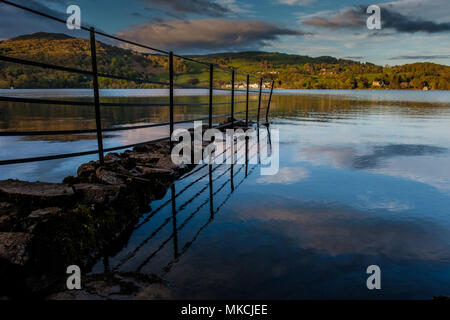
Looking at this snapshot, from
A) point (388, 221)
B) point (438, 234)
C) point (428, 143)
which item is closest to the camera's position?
point (438, 234)

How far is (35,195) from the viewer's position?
3383 mm

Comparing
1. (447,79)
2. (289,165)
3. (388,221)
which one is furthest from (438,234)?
(447,79)

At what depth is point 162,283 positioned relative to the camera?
8.23 feet

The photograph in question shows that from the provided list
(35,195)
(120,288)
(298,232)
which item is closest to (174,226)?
(120,288)

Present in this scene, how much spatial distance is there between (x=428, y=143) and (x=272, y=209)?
8.29m

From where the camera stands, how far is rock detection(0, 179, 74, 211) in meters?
3.32

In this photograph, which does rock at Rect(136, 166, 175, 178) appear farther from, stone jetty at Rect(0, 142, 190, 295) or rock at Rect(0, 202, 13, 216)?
rock at Rect(0, 202, 13, 216)

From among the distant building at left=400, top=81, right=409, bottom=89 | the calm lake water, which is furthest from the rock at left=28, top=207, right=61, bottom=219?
the distant building at left=400, top=81, right=409, bottom=89

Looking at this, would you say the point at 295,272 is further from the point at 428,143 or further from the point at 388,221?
the point at 428,143

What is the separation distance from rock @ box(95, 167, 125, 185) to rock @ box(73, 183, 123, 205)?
404 millimetres

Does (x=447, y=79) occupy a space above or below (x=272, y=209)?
above

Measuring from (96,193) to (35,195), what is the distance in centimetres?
64

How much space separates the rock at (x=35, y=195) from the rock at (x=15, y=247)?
0.61 meters

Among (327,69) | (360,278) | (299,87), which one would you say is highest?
(327,69)
